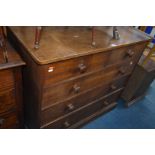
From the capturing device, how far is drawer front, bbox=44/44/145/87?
0.87 meters

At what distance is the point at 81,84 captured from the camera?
3.73 ft

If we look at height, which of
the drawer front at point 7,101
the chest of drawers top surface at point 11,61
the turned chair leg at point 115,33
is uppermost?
the turned chair leg at point 115,33

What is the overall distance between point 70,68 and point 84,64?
106 mm

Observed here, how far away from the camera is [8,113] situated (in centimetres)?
107

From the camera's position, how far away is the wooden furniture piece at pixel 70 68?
863 millimetres

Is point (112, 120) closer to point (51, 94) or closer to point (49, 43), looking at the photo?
point (51, 94)

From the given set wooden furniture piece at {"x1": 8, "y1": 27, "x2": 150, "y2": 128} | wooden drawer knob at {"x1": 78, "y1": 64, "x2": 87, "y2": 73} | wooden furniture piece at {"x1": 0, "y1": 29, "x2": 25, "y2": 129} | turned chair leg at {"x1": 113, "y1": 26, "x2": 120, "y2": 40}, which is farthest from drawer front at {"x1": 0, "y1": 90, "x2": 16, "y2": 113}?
turned chair leg at {"x1": 113, "y1": 26, "x2": 120, "y2": 40}

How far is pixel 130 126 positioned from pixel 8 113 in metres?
1.27

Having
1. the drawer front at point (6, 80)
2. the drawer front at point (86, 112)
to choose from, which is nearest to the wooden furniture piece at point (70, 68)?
the drawer front at point (86, 112)

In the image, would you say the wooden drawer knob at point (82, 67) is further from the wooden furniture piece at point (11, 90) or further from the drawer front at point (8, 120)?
the drawer front at point (8, 120)

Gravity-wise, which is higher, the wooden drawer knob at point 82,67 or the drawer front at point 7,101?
the wooden drawer knob at point 82,67
